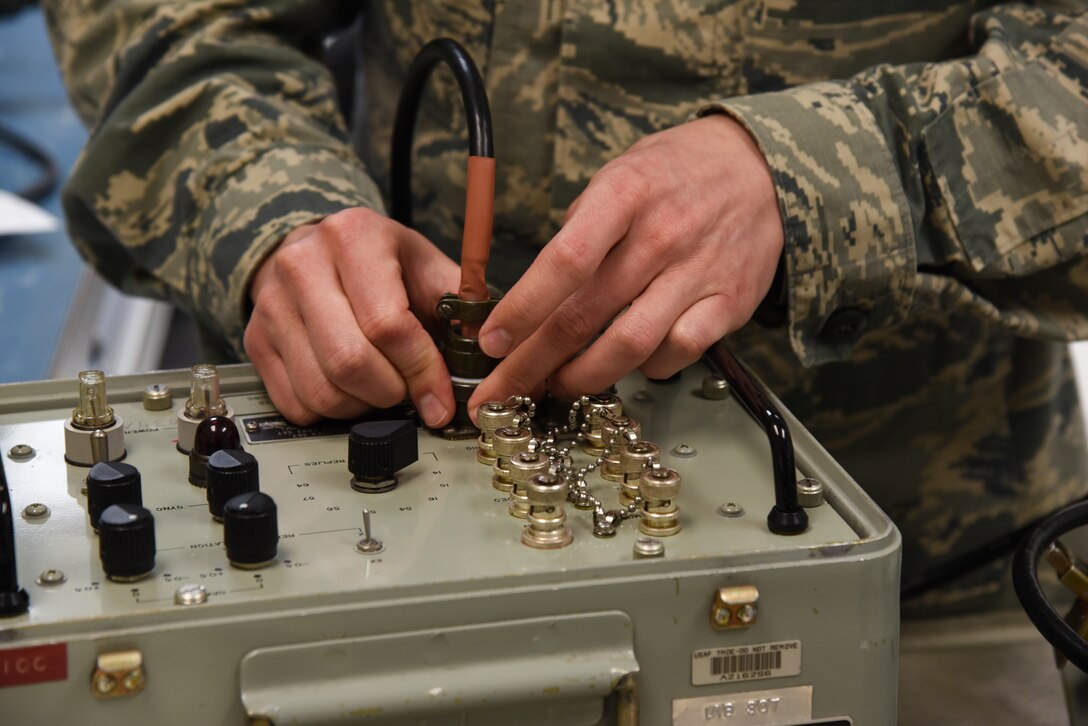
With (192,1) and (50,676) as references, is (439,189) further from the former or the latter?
(50,676)

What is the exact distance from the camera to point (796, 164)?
0.94 m

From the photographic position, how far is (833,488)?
2.56 feet

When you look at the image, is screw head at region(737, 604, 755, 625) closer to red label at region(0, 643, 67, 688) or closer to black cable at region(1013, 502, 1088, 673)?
black cable at region(1013, 502, 1088, 673)

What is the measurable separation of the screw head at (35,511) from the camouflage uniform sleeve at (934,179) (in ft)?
1.77

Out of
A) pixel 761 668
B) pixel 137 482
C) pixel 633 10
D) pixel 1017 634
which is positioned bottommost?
pixel 1017 634

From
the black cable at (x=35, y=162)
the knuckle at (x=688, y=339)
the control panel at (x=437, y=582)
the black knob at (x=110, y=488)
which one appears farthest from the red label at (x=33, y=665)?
the black cable at (x=35, y=162)

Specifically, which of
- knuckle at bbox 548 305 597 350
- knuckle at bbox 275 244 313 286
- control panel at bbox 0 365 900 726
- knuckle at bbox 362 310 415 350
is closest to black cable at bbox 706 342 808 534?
control panel at bbox 0 365 900 726

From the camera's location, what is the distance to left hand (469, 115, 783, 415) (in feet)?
2.73

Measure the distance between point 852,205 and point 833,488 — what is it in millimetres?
263

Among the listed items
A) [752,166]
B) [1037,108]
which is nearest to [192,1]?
[752,166]

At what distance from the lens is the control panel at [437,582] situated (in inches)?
25.0

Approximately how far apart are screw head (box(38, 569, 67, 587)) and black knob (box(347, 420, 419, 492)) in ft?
0.61

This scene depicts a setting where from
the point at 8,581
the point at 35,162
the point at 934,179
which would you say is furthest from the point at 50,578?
the point at 35,162

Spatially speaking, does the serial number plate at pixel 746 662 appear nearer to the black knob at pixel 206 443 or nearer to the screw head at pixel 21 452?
the black knob at pixel 206 443
